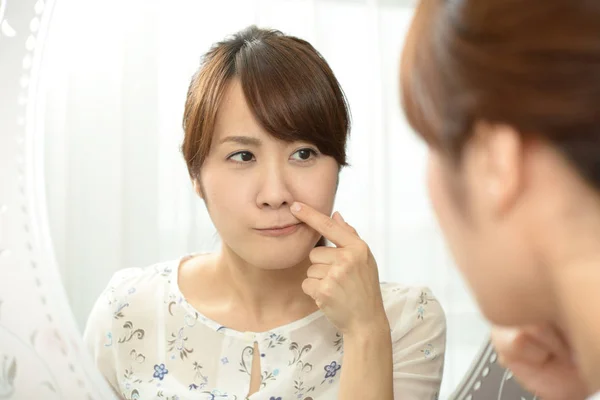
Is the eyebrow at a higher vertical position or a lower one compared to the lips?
higher

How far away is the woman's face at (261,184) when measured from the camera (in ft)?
3.02

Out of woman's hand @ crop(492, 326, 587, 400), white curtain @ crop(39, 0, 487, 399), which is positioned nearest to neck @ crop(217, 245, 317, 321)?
white curtain @ crop(39, 0, 487, 399)

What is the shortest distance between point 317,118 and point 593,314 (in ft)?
1.83

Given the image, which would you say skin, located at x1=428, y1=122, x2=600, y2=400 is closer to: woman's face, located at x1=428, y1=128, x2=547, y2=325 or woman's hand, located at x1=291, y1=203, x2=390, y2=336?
woman's face, located at x1=428, y1=128, x2=547, y2=325

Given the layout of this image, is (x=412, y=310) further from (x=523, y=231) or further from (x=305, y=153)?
(x=523, y=231)

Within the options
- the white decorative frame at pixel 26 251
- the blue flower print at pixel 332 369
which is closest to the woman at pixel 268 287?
the blue flower print at pixel 332 369

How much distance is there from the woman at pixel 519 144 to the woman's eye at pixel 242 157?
0.45 metres

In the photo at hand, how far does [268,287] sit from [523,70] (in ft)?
2.39

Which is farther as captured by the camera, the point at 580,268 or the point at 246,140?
the point at 246,140

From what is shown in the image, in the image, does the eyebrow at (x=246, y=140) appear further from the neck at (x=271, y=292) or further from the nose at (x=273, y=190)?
the neck at (x=271, y=292)

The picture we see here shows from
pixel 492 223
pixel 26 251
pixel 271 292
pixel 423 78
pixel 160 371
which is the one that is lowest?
pixel 160 371

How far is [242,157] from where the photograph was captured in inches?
37.1

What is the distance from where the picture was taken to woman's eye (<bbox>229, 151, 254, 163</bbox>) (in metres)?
0.94

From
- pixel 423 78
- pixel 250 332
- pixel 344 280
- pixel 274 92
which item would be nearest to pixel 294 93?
pixel 274 92
